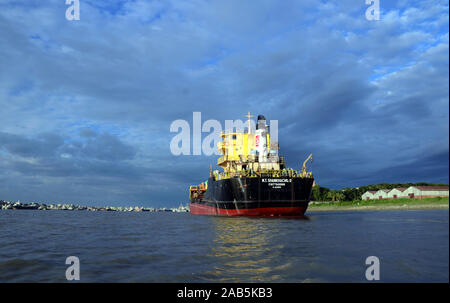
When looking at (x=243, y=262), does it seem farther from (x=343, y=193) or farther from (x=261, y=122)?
(x=343, y=193)

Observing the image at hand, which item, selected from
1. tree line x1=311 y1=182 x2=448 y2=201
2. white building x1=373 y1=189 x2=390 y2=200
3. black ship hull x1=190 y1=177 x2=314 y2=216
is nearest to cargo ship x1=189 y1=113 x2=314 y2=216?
black ship hull x1=190 y1=177 x2=314 y2=216

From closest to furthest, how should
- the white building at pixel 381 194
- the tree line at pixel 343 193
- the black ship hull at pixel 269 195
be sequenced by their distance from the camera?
1. the black ship hull at pixel 269 195
2. the white building at pixel 381 194
3. the tree line at pixel 343 193

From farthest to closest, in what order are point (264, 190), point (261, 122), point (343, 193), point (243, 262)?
point (343, 193) < point (261, 122) < point (264, 190) < point (243, 262)

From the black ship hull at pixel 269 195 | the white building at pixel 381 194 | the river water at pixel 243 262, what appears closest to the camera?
the river water at pixel 243 262

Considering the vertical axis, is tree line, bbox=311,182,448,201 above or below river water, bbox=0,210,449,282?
below

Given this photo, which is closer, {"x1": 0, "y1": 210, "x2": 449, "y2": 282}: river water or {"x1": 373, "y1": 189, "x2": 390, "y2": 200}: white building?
{"x1": 0, "y1": 210, "x2": 449, "y2": 282}: river water

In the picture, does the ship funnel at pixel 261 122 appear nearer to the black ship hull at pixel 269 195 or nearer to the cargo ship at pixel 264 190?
the cargo ship at pixel 264 190

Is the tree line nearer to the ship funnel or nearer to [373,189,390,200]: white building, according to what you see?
[373,189,390,200]: white building

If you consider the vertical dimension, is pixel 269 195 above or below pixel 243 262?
above

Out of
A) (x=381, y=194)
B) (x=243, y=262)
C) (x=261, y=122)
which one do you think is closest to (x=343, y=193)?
(x=381, y=194)

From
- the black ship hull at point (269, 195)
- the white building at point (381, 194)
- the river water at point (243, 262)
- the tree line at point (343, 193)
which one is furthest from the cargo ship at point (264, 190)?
the tree line at point (343, 193)
